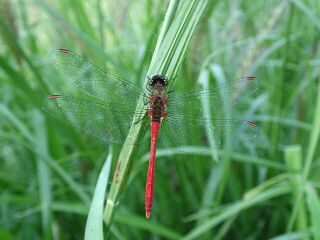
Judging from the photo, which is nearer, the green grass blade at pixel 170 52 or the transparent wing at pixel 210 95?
the green grass blade at pixel 170 52

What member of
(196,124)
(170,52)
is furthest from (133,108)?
(170,52)

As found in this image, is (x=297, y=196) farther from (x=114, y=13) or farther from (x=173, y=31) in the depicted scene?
(x=114, y=13)

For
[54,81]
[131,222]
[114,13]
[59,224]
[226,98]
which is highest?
[114,13]

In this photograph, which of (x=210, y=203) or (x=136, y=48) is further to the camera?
(x=136, y=48)

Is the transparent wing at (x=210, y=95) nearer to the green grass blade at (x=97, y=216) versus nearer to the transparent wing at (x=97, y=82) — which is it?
the transparent wing at (x=97, y=82)

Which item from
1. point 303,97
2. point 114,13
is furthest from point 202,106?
point 114,13

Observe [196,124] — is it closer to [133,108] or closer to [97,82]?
[133,108]

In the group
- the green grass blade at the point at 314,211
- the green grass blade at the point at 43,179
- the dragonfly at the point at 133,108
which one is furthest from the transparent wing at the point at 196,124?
the green grass blade at the point at 43,179
